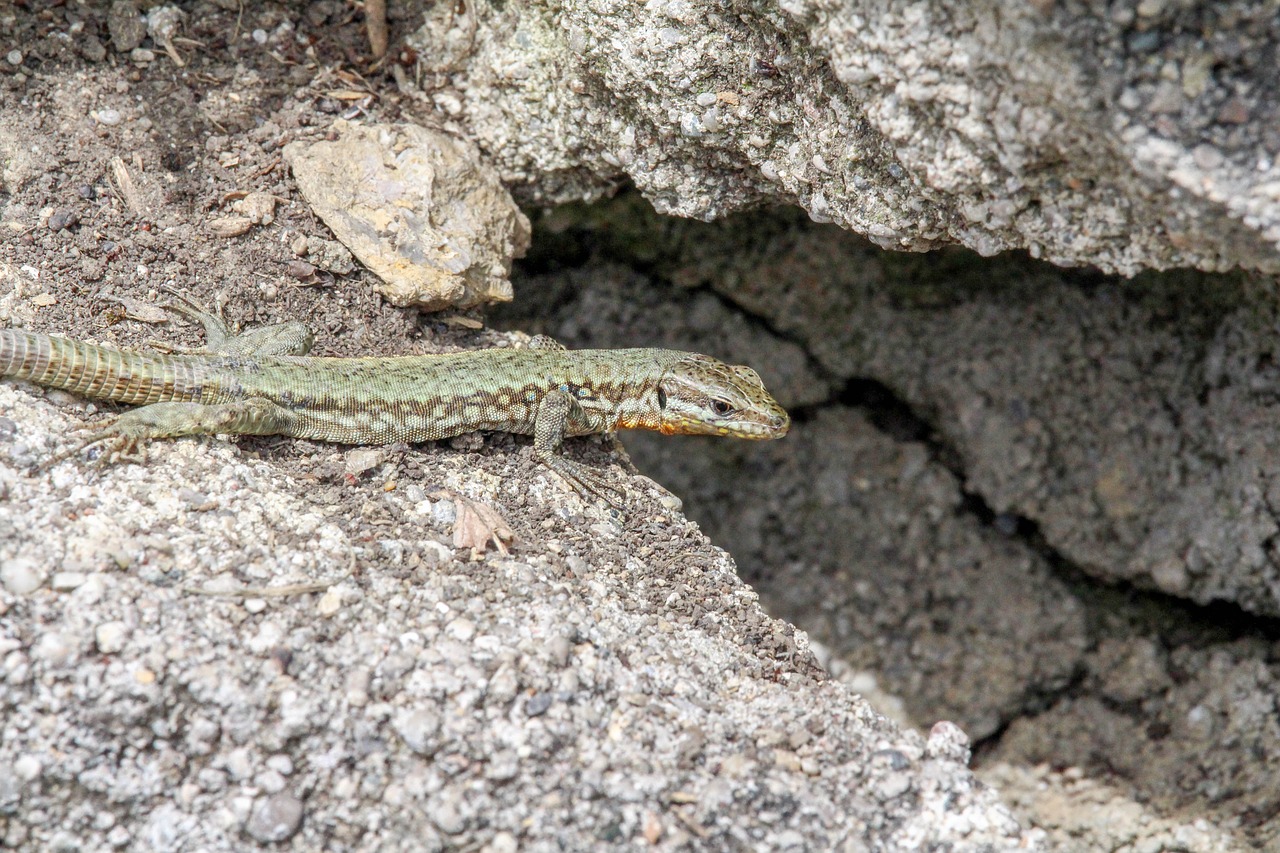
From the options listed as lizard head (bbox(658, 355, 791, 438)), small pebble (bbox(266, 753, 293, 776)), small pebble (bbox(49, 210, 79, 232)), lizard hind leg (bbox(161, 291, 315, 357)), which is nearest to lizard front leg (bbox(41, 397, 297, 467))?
lizard hind leg (bbox(161, 291, 315, 357))

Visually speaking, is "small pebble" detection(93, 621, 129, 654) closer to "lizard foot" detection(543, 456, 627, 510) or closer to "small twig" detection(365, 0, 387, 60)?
"lizard foot" detection(543, 456, 627, 510)

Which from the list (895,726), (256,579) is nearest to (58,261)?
(256,579)

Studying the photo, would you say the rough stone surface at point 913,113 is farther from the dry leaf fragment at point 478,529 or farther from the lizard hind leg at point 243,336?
the dry leaf fragment at point 478,529

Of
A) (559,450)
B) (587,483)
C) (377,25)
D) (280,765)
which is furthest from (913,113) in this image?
(280,765)

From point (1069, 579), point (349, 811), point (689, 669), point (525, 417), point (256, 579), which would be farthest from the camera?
point (1069, 579)

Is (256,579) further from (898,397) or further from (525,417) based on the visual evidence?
(898,397)

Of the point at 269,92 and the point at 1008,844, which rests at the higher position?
the point at 269,92

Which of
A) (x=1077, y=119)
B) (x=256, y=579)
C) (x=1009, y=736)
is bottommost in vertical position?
(x=1009, y=736)

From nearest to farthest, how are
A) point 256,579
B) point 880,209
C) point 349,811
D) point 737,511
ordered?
point 349,811, point 256,579, point 880,209, point 737,511
